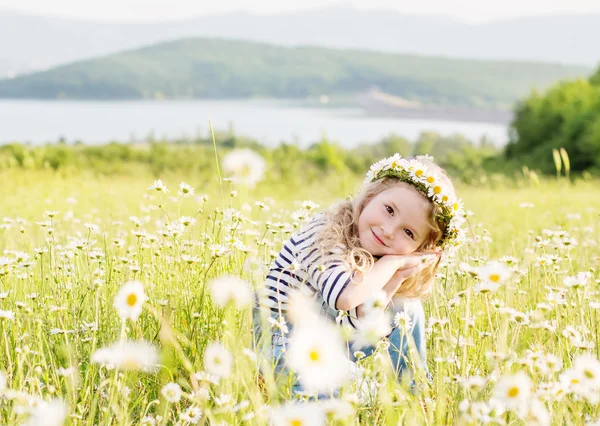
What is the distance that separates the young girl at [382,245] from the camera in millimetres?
2537

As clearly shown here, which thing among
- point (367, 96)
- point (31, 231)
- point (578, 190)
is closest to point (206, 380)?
point (31, 231)

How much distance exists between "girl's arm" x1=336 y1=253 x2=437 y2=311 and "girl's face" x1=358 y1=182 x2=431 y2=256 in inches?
2.4

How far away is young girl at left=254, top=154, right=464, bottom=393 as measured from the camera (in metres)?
2.54

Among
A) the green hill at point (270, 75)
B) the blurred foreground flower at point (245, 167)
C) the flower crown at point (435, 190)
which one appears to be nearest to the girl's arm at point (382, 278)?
the flower crown at point (435, 190)

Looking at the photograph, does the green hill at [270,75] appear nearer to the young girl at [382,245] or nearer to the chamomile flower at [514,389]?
the young girl at [382,245]

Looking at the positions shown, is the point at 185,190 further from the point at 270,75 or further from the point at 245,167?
the point at 270,75

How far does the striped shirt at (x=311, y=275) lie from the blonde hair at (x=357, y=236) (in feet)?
0.13

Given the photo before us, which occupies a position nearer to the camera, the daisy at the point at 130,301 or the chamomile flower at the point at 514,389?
the chamomile flower at the point at 514,389

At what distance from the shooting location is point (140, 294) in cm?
175

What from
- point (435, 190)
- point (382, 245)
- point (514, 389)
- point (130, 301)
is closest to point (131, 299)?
point (130, 301)

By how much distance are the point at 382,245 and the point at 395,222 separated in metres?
0.10

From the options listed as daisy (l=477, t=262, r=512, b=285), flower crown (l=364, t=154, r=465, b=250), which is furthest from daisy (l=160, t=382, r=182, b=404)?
flower crown (l=364, t=154, r=465, b=250)

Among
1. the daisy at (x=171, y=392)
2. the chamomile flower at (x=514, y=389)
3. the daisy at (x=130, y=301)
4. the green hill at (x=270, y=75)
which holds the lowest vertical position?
A: the daisy at (x=171, y=392)

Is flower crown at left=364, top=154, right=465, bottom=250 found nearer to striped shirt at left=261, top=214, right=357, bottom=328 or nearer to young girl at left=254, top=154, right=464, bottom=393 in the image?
young girl at left=254, top=154, right=464, bottom=393
